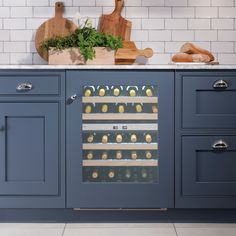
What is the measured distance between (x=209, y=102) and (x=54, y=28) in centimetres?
131

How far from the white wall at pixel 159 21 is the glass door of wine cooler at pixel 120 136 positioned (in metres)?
0.78

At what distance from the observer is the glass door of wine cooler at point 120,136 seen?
368cm

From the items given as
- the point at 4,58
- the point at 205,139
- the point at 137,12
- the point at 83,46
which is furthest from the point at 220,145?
the point at 4,58

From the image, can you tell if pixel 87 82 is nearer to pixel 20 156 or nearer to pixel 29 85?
pixel 29 85

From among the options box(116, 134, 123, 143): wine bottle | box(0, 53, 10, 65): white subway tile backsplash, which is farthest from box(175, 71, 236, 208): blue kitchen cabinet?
box(0, 53, 10, 65): white subway tile backsplash

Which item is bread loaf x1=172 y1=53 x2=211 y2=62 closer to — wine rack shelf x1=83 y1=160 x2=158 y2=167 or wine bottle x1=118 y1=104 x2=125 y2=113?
wine bottle x1=118 y1=104 x2=125 y2=113

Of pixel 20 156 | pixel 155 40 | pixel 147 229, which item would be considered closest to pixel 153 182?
pixel 147 229

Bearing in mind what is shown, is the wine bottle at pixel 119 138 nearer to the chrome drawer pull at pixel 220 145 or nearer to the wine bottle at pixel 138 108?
the wine bottle at pixel 138 108

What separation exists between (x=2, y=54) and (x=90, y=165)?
4.04 ft

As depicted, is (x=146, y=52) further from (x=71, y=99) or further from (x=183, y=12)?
(x=71, y=99)

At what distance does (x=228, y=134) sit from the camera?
3.68 m

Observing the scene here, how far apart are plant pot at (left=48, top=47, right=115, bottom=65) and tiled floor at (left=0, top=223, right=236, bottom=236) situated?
39.2 inches

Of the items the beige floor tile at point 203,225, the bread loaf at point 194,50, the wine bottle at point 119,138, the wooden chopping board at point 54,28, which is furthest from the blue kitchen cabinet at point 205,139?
the wooden chopping board at point 54,28

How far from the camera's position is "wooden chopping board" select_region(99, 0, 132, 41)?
429 centimetres
